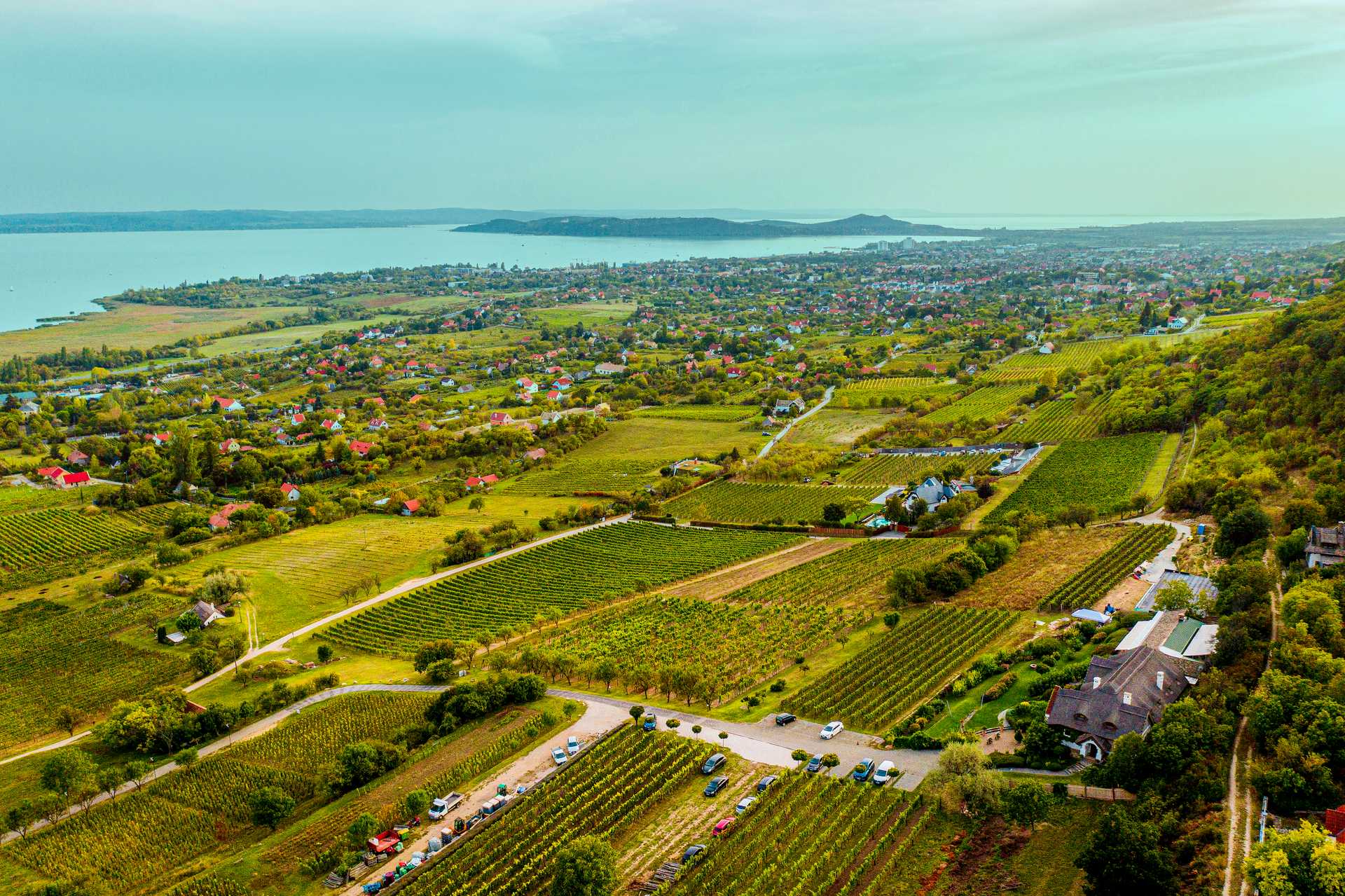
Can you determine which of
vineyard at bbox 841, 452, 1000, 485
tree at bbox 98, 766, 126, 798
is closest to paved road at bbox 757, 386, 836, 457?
vineyard at bbox 841, 452, 1000, 485

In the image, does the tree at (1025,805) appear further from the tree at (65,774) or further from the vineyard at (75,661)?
the vineyard at (75,661)

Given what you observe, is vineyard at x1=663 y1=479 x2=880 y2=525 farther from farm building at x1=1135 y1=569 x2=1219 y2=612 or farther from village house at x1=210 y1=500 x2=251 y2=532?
village house at x1=210 y1=500 x2=251 y2=532

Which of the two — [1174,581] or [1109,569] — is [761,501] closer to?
[1109,569]

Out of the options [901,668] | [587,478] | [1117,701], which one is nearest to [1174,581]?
[1117,701]

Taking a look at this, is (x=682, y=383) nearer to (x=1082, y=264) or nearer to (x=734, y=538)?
(x=734, y=538)

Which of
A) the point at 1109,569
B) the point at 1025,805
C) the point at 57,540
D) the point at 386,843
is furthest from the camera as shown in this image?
the point at 57,540

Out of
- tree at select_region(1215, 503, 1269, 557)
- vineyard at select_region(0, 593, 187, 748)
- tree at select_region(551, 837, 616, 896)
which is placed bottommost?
vineyard at select_region(0, 593, 187, 748)
